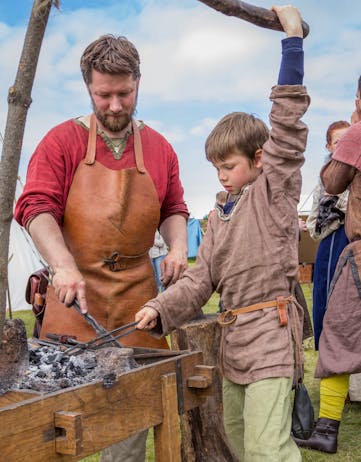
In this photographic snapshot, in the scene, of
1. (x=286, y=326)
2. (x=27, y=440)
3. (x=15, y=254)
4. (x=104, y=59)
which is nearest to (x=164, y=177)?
(x=104, y=59)

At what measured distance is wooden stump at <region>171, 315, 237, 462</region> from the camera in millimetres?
3080

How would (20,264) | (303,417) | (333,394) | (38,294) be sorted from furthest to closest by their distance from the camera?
(20,264) < (303,417) < (333,394) < (38,294)

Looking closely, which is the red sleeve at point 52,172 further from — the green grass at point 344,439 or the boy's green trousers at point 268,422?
Result: the green grass at point 344,439

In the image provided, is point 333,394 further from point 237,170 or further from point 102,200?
point 102,200

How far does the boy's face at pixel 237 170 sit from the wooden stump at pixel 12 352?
3.17ft

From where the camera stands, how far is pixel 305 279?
1065 cm

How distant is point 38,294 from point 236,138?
4.30 ft

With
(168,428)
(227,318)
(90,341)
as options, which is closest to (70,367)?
(90,341)

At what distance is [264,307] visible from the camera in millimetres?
2318

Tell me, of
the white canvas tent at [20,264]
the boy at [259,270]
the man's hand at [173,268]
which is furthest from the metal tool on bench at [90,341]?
the white canvas tent at [20,264]

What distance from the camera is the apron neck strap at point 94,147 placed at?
263cm

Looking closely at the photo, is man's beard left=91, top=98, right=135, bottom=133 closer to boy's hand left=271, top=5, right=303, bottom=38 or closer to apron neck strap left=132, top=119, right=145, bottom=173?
apron neck strap left=132, top=119, right=145, bottom=173

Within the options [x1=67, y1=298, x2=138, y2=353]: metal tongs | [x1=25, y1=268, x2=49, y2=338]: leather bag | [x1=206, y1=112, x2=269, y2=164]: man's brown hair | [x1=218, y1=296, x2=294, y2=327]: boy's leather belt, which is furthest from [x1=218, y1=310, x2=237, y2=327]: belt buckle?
[x1=25, y1=268, x2=49, y2=338]: leather bag

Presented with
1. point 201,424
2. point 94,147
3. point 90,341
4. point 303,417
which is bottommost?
point 303,417
